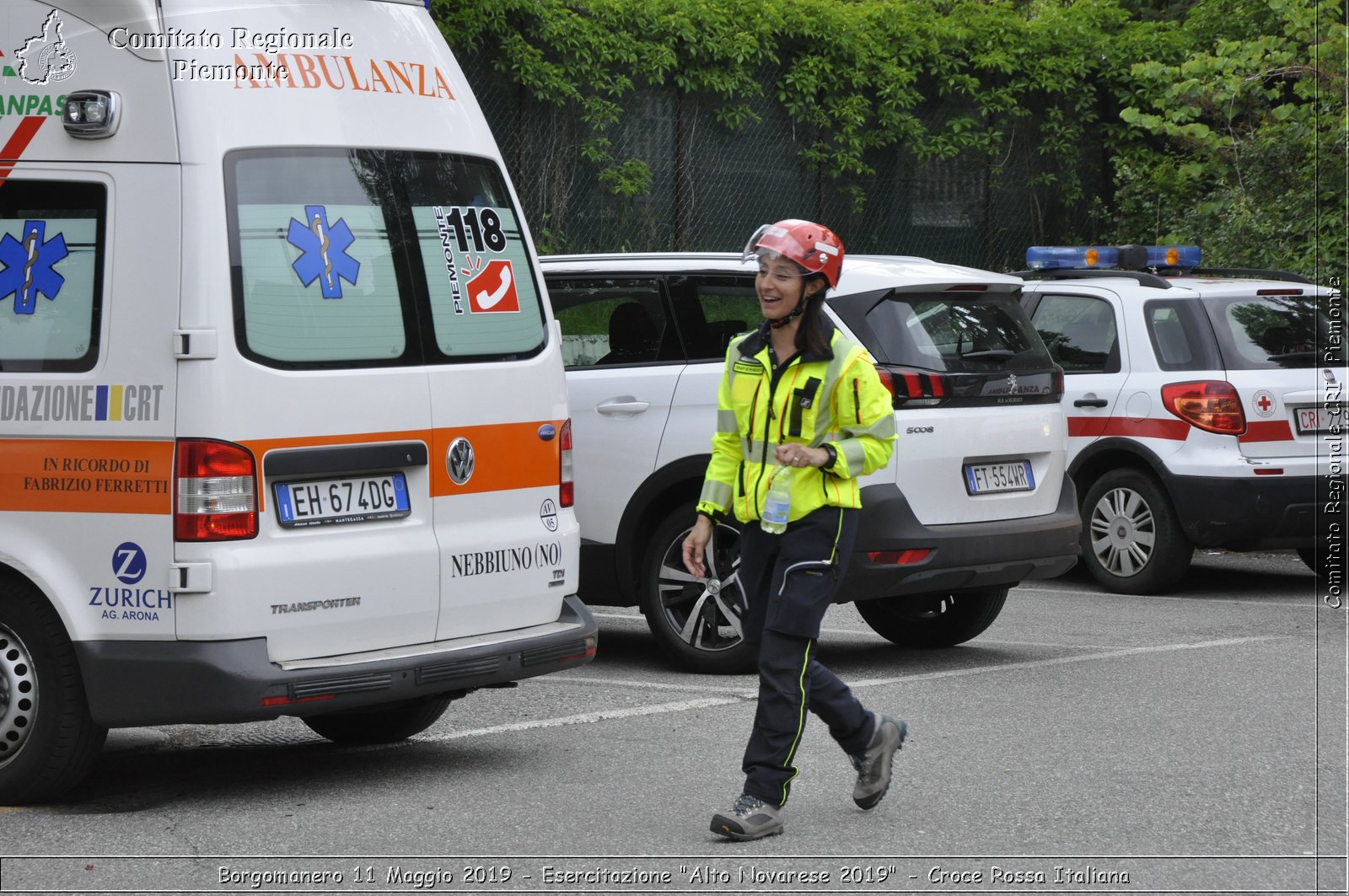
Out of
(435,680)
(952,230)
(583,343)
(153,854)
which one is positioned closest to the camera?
(153,854)

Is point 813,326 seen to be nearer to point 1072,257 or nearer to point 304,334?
point 304,334

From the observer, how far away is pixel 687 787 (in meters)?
6.13

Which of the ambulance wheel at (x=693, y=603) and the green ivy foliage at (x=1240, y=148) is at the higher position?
the green ivy foliage at (x=1240, y=148)

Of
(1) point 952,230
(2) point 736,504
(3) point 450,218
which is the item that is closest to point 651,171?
(1) point 952,230

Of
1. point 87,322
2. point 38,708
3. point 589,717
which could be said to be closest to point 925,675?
point 589,717

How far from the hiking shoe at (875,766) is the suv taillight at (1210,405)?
5634 millimetres

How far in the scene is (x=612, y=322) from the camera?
8.71m

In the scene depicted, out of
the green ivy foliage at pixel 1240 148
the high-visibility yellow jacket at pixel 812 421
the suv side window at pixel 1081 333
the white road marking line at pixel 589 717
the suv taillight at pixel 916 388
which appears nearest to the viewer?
the high-visibility yellow jacket at pixel 812 421

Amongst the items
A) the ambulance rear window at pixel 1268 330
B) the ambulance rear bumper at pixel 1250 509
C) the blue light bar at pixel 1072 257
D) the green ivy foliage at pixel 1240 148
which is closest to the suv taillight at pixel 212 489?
the ambulance rear bumper at pixel 1250 509

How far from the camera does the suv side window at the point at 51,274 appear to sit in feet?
18.7

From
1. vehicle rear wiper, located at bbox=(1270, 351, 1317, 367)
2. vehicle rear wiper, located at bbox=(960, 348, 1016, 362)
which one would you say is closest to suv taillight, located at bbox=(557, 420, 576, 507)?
vehicle rear wiper, located at bbox=(960, 348, 1016, 362)

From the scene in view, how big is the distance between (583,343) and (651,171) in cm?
630

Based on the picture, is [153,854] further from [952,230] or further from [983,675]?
[952,230]

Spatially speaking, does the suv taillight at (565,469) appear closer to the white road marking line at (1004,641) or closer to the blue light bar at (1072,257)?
the white road marking line at (1004,641)
